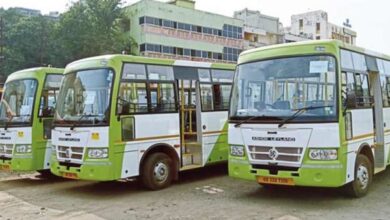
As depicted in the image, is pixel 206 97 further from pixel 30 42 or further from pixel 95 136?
pixel 30 42

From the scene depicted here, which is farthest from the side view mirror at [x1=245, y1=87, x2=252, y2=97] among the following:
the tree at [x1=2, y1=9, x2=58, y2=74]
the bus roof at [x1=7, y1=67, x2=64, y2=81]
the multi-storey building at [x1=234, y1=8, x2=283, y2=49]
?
the multi-storey building at [x1=234, y1=8, x2=283, y2=49]

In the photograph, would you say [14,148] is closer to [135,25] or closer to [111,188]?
[111,188]

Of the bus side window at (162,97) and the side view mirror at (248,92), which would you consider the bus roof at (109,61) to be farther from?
the side view mirror at (248,92)

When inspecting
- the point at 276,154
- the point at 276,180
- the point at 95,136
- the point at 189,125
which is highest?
the point at 189,125

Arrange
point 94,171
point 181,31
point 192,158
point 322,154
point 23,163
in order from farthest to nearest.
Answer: point 181,31 < point 192,158 < point 23,163 < point 94,171 < point 322,154

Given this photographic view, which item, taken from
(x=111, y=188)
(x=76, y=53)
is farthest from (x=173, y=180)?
(x=76, y=53)

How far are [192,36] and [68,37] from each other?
12.2 meters

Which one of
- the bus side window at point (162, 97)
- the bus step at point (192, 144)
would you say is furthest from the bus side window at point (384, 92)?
the bus side window at point (162, 97)

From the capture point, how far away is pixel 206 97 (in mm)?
10727

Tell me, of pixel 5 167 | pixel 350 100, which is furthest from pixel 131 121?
pixel 350 100

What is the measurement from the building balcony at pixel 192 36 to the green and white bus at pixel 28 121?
30.9m

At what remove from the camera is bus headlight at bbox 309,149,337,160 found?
7.10m

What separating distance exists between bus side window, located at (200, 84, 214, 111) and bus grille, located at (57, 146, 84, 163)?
3.18m

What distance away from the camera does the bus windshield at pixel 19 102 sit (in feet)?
34.4
